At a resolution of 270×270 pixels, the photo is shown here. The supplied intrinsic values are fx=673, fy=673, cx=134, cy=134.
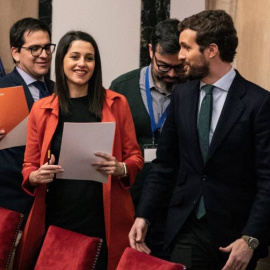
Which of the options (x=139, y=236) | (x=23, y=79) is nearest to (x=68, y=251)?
(x=139, y=236)

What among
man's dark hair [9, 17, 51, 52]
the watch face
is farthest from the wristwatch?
man's dark hair [9, 17, 51, 52]

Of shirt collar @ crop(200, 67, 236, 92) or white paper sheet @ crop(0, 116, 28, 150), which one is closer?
shirt collar @ crop(200, 67, 236, 92)

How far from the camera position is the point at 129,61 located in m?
5.12

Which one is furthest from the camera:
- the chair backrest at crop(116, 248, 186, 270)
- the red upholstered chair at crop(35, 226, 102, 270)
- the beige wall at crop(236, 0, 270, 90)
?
the beige wall at crop(236, 0, 270, 90)

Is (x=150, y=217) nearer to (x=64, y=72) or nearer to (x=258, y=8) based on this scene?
(x=64, y=72)

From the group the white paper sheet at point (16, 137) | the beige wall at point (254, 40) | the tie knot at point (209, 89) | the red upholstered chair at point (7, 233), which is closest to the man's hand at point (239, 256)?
the tie knot at point (209, 89)

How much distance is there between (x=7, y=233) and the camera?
9.26ft

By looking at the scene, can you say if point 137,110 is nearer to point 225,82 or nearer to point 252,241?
point 225,82

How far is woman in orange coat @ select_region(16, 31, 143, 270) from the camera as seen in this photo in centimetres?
309

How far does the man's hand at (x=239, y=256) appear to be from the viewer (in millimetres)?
2469

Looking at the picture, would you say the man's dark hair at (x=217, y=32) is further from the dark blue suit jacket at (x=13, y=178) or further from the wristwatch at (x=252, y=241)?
the dark blue suit jacket at (x=13, y=178)

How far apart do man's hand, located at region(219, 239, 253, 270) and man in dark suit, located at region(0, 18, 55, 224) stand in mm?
1494

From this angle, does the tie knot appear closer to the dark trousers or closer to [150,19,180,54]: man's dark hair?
→ the dark trousers

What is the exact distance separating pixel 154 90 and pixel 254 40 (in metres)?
0.59
